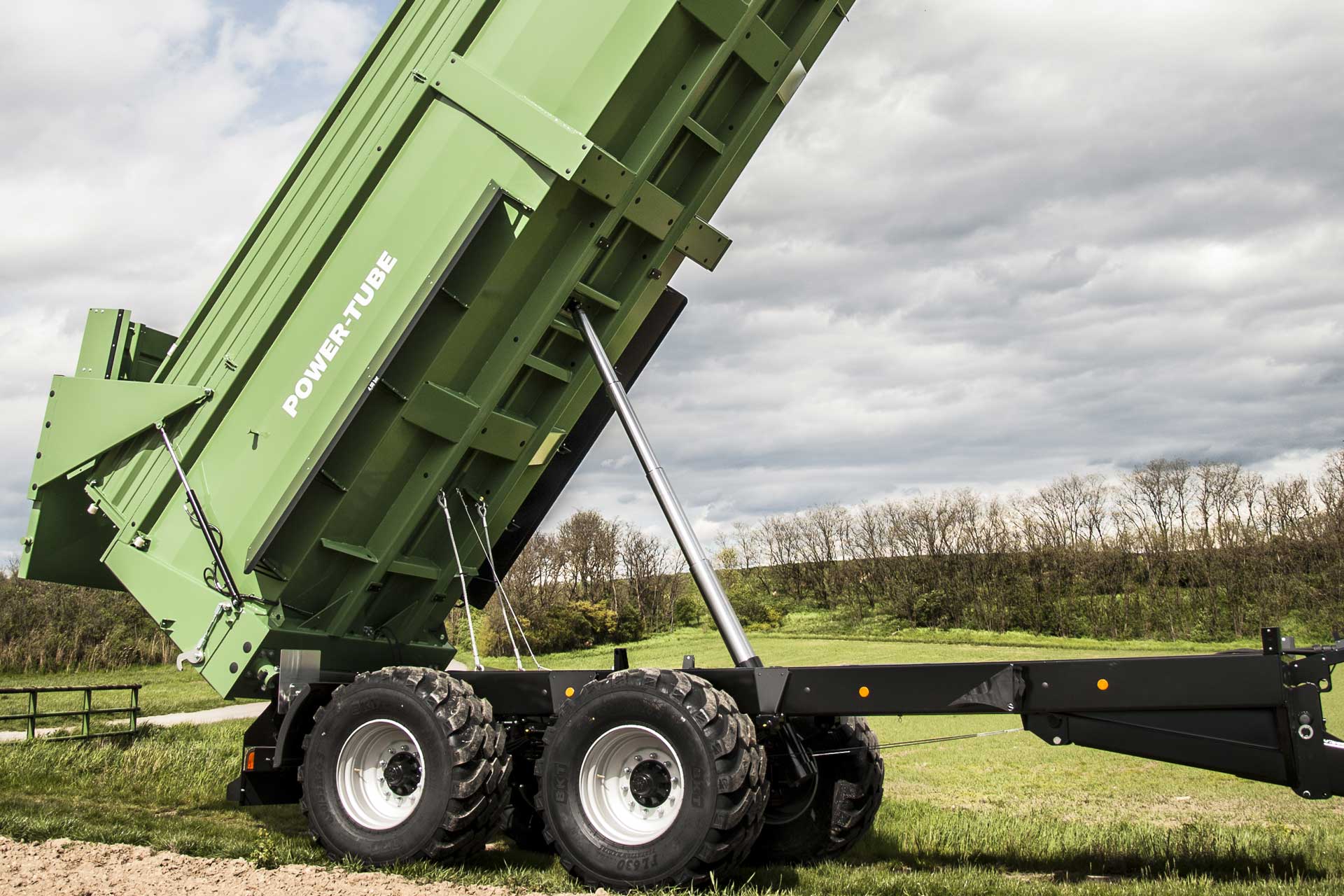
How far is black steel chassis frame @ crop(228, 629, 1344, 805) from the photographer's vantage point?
15.1 ft

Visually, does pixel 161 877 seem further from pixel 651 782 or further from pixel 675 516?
pixel 675 516

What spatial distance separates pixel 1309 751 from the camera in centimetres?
456

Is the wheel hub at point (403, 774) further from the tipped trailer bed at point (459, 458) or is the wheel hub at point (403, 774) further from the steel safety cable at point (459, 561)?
the steel safety cable at point (459, 561)

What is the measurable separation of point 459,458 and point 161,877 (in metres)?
2.74

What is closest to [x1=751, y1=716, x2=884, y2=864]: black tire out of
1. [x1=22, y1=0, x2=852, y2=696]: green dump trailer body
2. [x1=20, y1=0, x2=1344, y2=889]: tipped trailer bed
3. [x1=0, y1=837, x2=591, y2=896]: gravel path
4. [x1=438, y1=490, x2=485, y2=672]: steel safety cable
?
[x1=20, y1=0, x2=1344, y2=889]: tipped trailer bed

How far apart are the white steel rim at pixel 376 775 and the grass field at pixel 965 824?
41 centimetres

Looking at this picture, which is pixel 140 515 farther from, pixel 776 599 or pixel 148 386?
pixel 776 599

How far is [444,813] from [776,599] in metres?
26.2

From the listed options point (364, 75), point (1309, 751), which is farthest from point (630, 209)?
point (1309, 751)

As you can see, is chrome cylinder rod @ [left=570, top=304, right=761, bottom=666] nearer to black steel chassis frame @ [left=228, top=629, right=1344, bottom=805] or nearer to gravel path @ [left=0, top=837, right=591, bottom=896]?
black steel chassis frame @ [left=228, top=629, right=1344, bottom=805]

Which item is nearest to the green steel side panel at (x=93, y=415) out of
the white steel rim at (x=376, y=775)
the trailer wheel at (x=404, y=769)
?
the trailer wheel at (x=404, y=769)

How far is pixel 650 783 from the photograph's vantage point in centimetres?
522

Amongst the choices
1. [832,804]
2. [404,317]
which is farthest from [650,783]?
[404,317]

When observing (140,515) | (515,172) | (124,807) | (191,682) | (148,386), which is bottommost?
(191,682)
